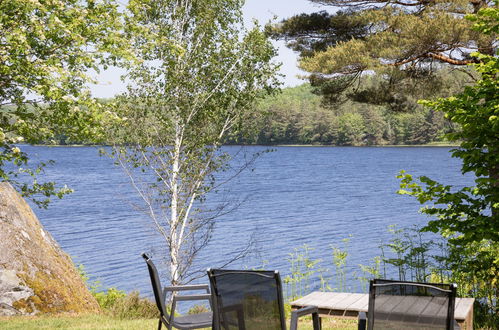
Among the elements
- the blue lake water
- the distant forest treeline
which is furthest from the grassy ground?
the distant forest treeline

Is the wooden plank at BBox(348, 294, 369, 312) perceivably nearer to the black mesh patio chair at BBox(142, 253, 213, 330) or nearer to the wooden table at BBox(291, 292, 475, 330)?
the wooden table at BBox(291, 292, 475, 330)

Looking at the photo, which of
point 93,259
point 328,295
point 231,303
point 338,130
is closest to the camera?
point 231,303

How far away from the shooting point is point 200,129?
34.6 feet

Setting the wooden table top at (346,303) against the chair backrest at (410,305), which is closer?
the chair backrest at (410,305)

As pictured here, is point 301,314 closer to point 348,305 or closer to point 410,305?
point 410,305

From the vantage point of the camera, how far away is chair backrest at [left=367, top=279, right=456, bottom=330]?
3066 millimetres

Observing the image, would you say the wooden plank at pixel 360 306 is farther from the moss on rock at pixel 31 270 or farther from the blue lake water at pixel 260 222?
the blue lake water at pixel 260 222

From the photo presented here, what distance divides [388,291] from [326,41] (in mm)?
8502

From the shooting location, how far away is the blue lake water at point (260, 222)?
57.2 feet

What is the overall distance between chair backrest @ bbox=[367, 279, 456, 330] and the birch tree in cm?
731

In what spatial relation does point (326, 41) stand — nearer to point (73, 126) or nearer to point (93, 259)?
point (73, 126)

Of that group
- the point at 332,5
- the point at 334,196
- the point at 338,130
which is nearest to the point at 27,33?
the point at 332,5

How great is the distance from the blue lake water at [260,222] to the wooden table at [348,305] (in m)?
6.71

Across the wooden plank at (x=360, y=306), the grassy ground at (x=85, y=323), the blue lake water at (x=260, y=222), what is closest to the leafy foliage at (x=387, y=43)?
the blue lake water at (x=260, y=222)
